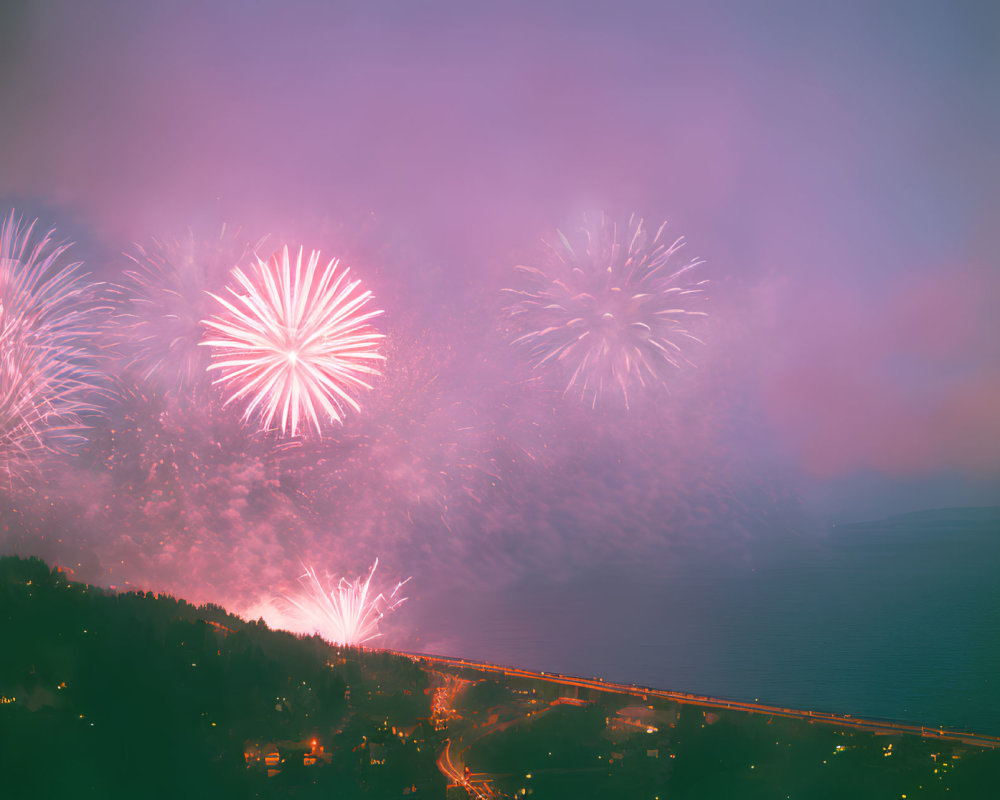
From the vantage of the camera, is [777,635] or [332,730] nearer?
[332,730]

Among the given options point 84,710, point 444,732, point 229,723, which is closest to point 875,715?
point 444,732

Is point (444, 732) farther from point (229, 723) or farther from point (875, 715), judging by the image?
point (875, 715)

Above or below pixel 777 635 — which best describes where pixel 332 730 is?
below

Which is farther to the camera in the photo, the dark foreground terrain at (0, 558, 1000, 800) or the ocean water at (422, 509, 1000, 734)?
the ocean water at (422, 509, 1000, 734)

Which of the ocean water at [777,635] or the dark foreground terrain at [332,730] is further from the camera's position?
the ocean water at [777,635]
